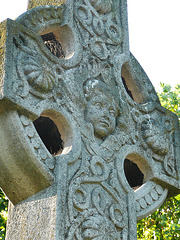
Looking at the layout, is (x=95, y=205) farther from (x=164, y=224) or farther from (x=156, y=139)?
(x=164, y=224)

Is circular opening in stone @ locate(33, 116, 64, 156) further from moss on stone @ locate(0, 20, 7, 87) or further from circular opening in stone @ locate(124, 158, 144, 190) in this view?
moss on stone @ locate(0, 20, 7, 87)

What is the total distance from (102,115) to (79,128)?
1.04ft

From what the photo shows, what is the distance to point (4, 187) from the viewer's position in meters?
3.84

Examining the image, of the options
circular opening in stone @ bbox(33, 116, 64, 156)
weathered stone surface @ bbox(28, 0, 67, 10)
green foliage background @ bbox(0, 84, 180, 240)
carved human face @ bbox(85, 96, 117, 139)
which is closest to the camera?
carved human face @ bbox(85, 96, 117, 139)

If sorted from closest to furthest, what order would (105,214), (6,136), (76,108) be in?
1. (6,136)
2. (105,214)
3. (76,108)

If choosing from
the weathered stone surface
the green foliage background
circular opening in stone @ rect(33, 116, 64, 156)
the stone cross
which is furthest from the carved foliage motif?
the green foliage background

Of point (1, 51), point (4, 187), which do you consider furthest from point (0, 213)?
point (1, 51)

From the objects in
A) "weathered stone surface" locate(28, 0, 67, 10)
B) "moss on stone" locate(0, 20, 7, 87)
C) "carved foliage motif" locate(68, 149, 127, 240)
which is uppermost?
"weathered stone surface" locate(28, 0, 67, 10)

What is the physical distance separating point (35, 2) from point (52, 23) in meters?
0.66

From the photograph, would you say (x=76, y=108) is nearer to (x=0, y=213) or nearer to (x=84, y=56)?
(x=84, y=56)

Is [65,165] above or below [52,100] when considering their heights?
below

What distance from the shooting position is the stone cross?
11.9ft

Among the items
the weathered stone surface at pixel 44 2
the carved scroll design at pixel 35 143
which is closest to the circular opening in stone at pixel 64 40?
the weathered stone surface at pixel 44 2

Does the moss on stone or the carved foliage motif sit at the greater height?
the moss on stone
